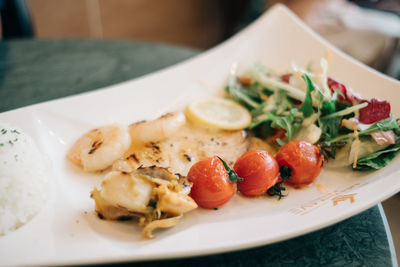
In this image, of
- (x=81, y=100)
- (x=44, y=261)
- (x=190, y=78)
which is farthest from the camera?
(x=190, y=78)

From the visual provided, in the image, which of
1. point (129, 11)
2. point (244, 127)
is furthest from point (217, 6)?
point (244, 127)

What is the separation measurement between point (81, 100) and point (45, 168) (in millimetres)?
517

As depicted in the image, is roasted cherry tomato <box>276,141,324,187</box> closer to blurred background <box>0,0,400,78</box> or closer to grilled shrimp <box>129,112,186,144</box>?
grilled shrimp <box>129,112,186,144</box>

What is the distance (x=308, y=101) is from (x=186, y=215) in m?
1.03

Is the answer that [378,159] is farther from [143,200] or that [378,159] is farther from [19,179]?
[19,179]

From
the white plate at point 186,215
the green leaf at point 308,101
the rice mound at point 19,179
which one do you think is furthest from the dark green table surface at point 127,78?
the green leaf at point 308,101

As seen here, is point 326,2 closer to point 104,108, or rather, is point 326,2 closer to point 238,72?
point 238,72

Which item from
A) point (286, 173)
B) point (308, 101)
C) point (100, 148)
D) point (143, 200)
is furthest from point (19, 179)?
point (308, 101)

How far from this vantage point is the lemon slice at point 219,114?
2100 mm

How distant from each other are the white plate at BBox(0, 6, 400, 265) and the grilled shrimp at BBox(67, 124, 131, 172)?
0.20 feet

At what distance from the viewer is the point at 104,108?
2.02 m

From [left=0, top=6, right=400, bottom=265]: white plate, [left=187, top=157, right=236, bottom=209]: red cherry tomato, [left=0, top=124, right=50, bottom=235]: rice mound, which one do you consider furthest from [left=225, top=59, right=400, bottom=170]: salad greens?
[left=0, top=124, right=50, bottom=235]: rice mound

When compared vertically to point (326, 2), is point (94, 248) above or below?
above

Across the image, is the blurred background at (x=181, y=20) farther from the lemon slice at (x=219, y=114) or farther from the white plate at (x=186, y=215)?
the lemon slice at (x=219, y=114)
